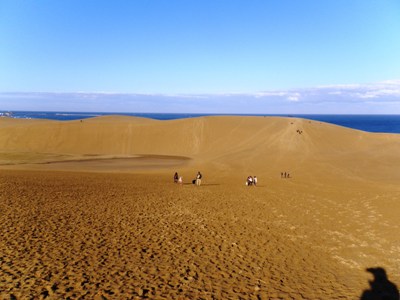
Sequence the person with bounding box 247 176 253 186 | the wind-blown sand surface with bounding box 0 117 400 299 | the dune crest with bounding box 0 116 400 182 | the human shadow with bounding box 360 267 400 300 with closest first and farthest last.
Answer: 1. the human shadow with bounding box 360 267 400 300
2. the wind-blown sand surface with bounding box 0 117 400 299
3. the person with bounding box 247 176 253 186
4. the dune crest with bounding box 0 116 400 182

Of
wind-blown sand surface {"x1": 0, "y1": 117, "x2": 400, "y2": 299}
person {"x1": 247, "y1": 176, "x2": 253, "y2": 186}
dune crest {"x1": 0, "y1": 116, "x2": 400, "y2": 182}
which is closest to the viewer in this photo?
wind-blown sand surface {"x1": 0, "y1": 117, "x2": 400, "y2": 299}

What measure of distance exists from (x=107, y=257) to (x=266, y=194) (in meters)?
15.0

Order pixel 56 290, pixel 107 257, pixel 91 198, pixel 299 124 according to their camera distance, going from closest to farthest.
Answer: pixel 56 290 → pixel 107 257 → pixel 91 198 → pixel 299 124

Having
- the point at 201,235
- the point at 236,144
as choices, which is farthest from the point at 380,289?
the point at 236,144

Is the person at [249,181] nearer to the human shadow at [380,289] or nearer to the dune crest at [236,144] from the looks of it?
the dune crest at [236,144]

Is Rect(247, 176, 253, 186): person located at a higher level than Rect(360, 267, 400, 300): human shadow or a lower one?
lower

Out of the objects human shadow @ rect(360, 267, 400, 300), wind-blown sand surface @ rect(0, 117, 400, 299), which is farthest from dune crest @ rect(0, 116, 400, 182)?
human shadow @ rect(360, 267, 400, 300)

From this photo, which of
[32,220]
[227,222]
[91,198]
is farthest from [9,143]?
[227,222]

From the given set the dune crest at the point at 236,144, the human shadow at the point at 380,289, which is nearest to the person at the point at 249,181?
the dune crest at the point at 236,144

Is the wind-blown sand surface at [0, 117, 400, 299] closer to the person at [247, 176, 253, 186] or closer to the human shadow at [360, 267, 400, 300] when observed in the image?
the human shadow at [360, 267, 400, 300]

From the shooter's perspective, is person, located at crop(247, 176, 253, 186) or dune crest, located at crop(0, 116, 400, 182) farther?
dune crest, located at crop(0, 116, 400, 182)

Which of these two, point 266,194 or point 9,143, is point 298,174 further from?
point 9,143

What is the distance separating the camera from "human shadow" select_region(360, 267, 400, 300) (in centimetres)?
953

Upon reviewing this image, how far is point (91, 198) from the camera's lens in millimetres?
20719
